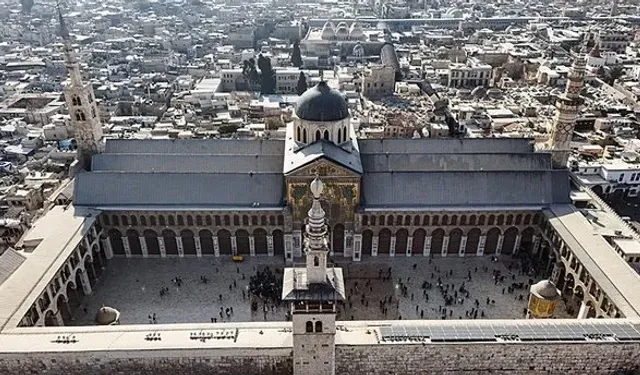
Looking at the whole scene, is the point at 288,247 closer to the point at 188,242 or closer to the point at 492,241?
the point at 188,242

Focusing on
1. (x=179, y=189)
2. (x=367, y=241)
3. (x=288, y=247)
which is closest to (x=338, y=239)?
(x=367, y=241)

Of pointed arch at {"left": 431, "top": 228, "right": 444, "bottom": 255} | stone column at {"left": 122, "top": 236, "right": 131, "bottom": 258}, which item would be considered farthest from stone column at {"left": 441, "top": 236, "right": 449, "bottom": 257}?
stone column at {"left": 122, "top": 236, "right": 131, "bottom": 258}

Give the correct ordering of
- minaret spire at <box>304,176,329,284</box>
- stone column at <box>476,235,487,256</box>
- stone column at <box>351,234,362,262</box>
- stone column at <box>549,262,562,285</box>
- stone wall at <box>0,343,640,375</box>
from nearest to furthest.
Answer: minaret spire at <box>304,176,329,284</box> < stone wall at <box>0,343,640,375</box> < stone column at <box>549,262,562,285</box> < stone column at <box>351,234,362,262</box> < stone column at <box>476,235,487,256</box>

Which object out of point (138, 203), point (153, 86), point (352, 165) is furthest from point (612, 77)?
point (138, 203)

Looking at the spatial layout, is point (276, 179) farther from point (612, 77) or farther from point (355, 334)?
point (612, 77)

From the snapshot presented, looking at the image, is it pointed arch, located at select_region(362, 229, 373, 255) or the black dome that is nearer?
the black dome

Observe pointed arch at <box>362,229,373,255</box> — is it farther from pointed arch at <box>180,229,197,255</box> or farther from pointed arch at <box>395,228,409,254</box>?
pointed arch at <box>180,229,197,255</box>

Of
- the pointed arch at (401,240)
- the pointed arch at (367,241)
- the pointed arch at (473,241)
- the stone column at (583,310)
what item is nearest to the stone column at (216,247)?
the pointed arch at (367,241)
